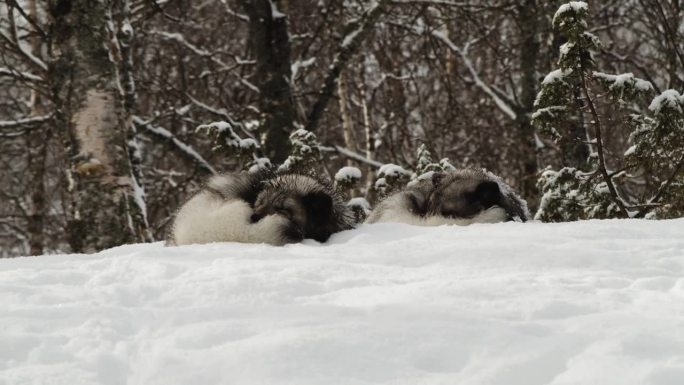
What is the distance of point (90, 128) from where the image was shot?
19.0 ft

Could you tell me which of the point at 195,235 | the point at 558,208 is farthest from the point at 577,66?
the point at 195,235

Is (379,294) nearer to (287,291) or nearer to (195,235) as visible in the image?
(287,291)

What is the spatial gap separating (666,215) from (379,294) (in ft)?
13.0

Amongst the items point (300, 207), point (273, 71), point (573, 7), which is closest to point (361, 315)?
point (300, 207)

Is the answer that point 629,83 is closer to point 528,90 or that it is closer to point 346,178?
point 346,178

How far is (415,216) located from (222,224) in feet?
5.38

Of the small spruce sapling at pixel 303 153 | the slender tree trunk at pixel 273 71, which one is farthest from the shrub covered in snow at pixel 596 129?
the slender tree trunk at pixel 273 71

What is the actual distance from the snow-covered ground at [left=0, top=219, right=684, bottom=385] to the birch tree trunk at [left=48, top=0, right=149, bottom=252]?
7.40 ft

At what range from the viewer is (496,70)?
1517 cm

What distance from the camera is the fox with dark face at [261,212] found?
4.16 meters

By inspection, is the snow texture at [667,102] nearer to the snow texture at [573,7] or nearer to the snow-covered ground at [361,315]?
the snow texture at [573,7]

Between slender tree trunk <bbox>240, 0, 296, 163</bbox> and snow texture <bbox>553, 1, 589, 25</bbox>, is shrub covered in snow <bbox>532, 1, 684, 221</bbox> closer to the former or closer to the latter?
snow texture <bbox>553, 1, 589, 25</bbox>

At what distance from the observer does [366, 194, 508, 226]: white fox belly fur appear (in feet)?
16.6

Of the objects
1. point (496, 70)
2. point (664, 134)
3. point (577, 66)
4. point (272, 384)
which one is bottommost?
point (272, 384)
